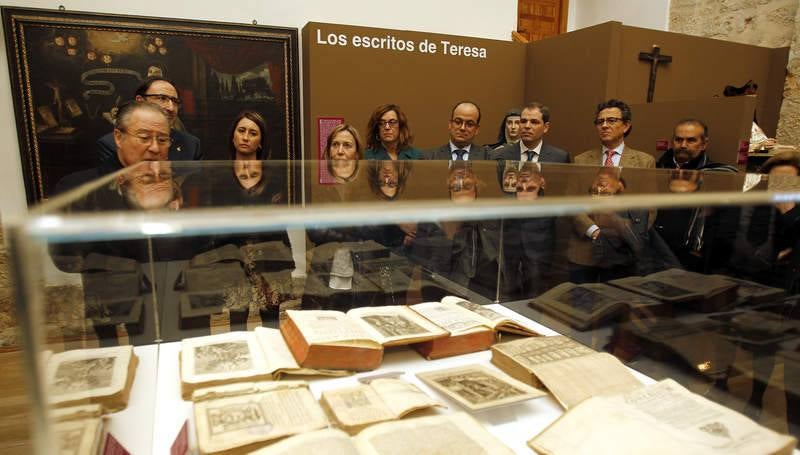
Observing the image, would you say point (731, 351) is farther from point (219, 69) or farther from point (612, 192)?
point (219, 69)

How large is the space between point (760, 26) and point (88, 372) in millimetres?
6816

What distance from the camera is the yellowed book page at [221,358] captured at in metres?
1.32

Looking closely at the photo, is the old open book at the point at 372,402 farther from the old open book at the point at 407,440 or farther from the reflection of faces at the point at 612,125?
the reflection of faces at the point at 612,125

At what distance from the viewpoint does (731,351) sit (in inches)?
72.7

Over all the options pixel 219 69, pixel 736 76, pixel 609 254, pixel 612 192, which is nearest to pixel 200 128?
pixel 219 69

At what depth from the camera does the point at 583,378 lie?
54.9 inches

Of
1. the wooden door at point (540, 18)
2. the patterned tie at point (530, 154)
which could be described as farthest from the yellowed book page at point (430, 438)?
the wooden door at point (540, 18)

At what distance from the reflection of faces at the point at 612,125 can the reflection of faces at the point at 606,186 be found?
5.66 ft

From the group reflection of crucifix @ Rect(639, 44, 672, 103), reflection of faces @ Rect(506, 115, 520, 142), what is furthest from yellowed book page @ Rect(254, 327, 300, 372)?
reflection of crucifix @ Rect(639, 44, 672, 103)

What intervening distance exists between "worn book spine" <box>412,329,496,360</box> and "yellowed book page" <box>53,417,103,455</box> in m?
0.91

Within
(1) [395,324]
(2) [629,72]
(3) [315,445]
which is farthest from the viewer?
(2) [629,72]

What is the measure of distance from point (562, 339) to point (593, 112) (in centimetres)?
305

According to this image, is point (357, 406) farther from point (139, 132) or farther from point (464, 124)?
point (464, 124)

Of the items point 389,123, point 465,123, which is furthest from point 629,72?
point 389,123
